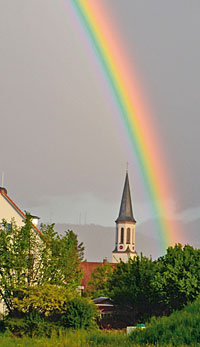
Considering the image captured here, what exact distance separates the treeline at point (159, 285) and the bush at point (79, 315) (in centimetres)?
545

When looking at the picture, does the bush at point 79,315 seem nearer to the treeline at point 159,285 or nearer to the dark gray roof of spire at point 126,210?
the treeline at point 159,285

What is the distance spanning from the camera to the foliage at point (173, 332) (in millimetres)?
17766

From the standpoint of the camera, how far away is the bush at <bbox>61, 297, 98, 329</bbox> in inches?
948

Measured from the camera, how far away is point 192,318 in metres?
19.8

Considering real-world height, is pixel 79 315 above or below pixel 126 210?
below

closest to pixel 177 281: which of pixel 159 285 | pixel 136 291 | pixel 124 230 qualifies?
pixel 159 285

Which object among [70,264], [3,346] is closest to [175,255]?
[70,264]

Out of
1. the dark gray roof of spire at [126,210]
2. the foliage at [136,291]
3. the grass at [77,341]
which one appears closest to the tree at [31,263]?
the grass at [77,341]

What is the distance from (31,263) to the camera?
26.4m

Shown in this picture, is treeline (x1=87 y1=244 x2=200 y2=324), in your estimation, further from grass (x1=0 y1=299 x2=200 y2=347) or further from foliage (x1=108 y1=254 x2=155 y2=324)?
grass (x1=0 y1=299 x2=200 y2=347)

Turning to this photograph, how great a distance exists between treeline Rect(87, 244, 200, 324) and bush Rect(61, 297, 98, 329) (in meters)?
5.45

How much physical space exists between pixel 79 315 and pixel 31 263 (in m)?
3.79

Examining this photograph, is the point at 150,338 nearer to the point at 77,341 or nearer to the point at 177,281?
the point at 77,341

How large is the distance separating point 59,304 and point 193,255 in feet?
29.8
